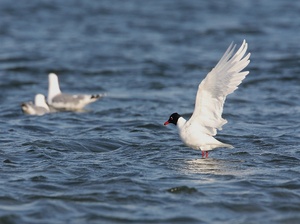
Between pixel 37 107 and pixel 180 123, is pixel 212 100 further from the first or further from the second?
pixel 37 107

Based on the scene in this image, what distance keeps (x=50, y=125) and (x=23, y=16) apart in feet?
51.2

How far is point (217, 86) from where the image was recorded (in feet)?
31.6

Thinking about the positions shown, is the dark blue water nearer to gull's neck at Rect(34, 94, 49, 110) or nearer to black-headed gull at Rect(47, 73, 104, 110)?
black-headed gull at Rect(47, 73, 104, 110)

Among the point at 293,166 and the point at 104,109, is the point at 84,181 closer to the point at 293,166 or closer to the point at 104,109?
the point at 293,166

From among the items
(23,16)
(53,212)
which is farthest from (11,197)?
(23,16)

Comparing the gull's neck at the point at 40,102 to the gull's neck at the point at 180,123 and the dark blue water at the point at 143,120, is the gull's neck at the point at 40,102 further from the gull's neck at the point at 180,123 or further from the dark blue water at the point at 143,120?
the gull's neck at the point at 180,123

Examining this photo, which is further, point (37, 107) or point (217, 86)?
point (37, 107)

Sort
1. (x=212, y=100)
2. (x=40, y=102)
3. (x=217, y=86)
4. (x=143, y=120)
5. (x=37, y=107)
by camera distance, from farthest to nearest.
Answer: (x=40, y=102) → (x=37, y=107) → (x=143, y=120) → (x=212, y=100) → (x=217, y=86)

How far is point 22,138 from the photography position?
1188cm

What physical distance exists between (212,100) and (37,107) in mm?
5546

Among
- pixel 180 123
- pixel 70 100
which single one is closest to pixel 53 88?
pixel 70 100

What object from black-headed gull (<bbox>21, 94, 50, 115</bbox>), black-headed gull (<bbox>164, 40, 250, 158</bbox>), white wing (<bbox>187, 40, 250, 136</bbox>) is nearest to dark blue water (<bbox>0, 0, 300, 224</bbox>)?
black-headed gull (<bbox>21, 94, 50, 115</bbox>)

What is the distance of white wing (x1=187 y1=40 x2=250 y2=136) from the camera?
9445 mm

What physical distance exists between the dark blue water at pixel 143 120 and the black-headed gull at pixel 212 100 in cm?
35
